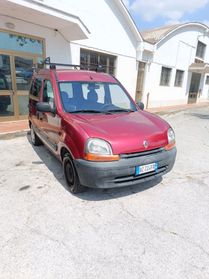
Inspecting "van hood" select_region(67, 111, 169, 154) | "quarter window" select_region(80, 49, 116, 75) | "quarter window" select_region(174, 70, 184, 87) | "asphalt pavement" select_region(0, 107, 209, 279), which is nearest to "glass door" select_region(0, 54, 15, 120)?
"quarter window" select_region(80, 49, 116, 75)

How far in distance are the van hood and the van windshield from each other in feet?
0.86

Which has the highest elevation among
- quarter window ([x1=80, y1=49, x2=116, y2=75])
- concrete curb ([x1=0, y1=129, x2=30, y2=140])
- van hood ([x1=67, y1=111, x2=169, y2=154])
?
quarter window ([x1=80, y1=49, x2=116, y2=75])

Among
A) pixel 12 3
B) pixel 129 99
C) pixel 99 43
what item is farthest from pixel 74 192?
pixel 99 43

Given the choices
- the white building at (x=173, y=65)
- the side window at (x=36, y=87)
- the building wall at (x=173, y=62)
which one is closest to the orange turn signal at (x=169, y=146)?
the side window at (x=36, y=87)

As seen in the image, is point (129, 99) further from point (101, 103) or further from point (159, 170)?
point (159, 170)

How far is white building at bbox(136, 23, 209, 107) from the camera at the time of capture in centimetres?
1388

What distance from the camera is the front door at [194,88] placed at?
20700 mm

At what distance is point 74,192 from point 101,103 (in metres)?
1.71

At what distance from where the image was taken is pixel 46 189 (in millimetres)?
3627

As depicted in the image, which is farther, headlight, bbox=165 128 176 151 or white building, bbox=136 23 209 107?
white building, bbox=136 23 209 107

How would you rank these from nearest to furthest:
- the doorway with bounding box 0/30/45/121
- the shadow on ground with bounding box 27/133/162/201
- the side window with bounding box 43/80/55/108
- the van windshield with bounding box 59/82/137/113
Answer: the shadow on ground with bounding box 27/133/162/201 → the van windshield with bounding box 59/82/137/113 → the side window with bounding box 43/80/55/108 → the doorway with bounding box 0/30/45/121

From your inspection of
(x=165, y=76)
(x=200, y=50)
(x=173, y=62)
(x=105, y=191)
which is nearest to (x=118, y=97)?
(x=105, y=191)

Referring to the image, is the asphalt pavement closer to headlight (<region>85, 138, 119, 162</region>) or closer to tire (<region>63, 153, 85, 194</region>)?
tire (<region>63, 153, 85, 194</region>)

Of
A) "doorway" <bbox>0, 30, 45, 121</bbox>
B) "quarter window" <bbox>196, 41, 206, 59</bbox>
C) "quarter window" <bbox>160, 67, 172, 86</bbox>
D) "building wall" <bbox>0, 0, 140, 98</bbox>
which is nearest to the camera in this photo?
"doorway" <bbox>0, 30, 45, 121</bbox>
